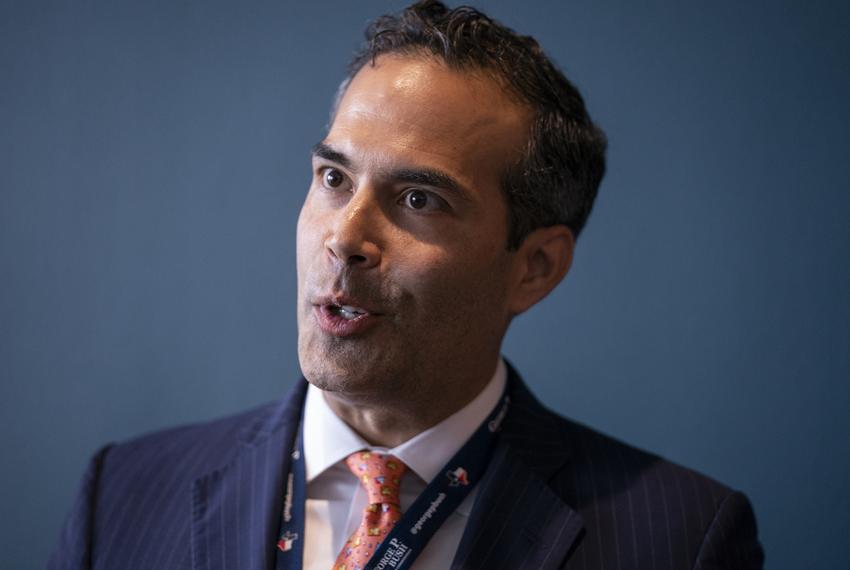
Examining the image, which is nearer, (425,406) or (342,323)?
(342,323)

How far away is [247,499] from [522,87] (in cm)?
99

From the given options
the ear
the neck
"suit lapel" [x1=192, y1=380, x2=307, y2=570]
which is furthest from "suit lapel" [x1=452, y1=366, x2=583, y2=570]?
"suit lapel" [x1=192, y1=380, x2=307, y2=570]

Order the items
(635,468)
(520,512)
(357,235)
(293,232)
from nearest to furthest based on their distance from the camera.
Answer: (357,235), (520,512), (635,468), (293,232)

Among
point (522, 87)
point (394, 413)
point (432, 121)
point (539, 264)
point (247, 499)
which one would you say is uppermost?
point (522, 87)

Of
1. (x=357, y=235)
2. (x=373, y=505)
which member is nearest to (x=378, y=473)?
(x=373, y=505)

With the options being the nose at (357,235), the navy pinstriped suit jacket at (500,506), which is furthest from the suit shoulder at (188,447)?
the nose at (357,235)

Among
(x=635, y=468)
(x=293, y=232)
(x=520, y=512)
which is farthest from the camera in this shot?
(x=293, y=232)

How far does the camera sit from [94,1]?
2.22m

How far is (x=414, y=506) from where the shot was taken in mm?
1627

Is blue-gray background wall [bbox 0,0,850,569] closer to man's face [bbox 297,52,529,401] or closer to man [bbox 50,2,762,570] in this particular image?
man [bbox 50,2,762,570]

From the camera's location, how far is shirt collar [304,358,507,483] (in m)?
1.71

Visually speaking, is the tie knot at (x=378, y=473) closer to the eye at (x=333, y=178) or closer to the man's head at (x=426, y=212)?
the man's head at (x=426, y=212)

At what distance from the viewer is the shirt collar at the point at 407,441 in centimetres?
171

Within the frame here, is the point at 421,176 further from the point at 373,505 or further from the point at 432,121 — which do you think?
the point at 373,505
